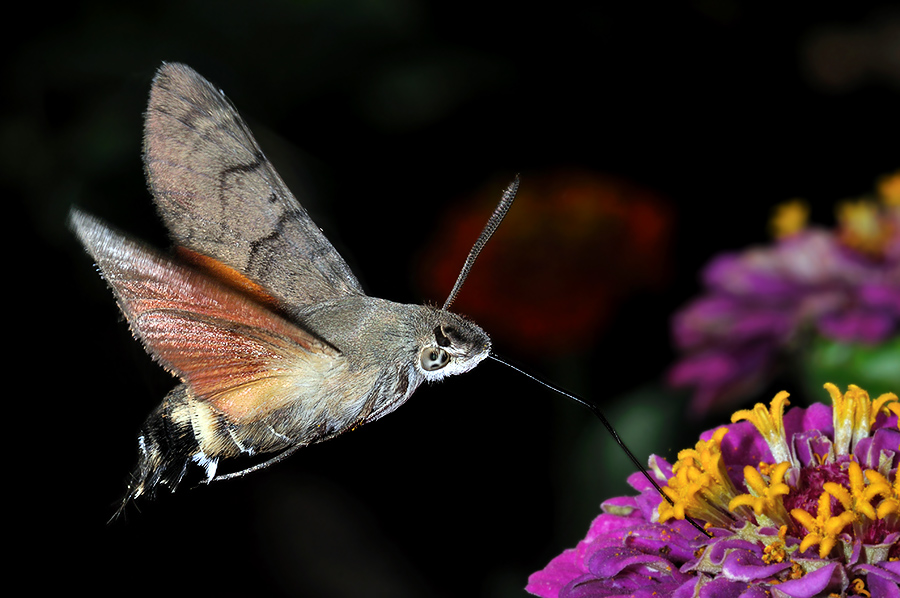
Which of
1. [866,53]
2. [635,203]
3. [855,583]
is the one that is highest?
[866,53]

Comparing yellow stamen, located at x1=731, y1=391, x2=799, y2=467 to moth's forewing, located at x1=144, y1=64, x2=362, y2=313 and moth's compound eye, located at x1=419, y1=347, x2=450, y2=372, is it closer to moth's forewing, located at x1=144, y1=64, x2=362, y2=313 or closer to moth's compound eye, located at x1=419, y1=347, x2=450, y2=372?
moth's compound eye, located at x1=419, y1=347, x2=450, y2=372

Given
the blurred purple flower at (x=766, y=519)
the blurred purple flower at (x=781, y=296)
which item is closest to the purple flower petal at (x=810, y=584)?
the blurred purple flower at (x=766, y=519)

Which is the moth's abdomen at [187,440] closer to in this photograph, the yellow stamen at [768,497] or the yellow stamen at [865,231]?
the yellow stamen at [768,497]

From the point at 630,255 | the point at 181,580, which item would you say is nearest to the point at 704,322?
the point at 630,255

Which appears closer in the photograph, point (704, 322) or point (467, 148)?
point (704, 322)

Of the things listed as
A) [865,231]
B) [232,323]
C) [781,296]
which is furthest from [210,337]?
[865,231]

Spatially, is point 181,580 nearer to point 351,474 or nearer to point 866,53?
point 351,474

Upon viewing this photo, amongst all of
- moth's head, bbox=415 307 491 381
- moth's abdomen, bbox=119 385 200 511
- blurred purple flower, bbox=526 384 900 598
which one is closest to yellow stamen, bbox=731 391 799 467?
blurred purple flower, bbox=526 384 900 598

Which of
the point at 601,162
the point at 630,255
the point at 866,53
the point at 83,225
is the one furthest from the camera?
the point at 601,162
